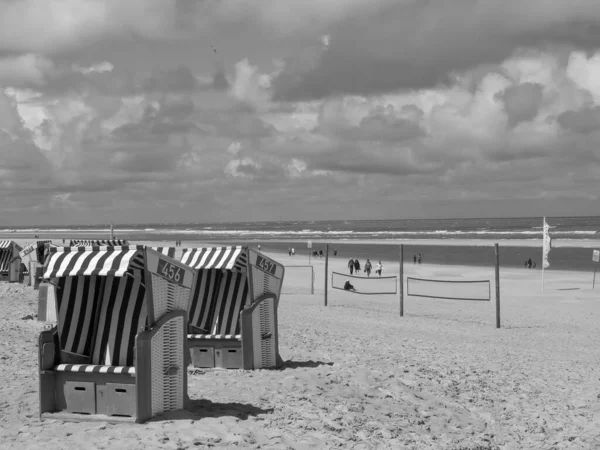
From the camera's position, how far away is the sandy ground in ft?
21.3

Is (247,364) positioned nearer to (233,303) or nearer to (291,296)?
(233,303)

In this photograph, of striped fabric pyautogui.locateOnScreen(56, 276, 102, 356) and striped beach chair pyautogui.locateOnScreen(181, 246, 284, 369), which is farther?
striped beach chair pyautogui.locateOnScreen(181, 246, 284, 369)

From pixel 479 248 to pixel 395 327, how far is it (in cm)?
5147

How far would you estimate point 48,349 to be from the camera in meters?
6.81

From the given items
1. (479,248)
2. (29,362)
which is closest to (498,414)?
(29,362)

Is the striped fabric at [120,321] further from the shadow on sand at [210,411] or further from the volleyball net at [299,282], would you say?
the volleyball net at [299,282]

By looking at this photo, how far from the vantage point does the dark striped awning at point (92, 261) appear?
6.48 metres

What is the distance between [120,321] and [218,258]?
2956mm

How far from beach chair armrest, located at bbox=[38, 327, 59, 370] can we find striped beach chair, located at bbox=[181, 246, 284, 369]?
2957 mm

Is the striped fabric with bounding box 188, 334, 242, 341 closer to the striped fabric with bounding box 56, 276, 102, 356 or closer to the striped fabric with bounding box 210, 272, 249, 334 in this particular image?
the striped fabric with bounding box 210, 272, 249, 334

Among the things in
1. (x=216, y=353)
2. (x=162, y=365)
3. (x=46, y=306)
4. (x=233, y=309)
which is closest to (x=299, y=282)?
(x=46, y=306)

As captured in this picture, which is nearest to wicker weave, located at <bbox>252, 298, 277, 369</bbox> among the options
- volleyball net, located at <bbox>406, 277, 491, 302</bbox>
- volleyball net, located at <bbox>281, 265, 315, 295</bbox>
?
volleyball net, located at <bbox>281, 265, 315, 295</bbox>

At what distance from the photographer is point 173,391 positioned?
698cm

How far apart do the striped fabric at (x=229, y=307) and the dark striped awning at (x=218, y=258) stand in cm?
42
